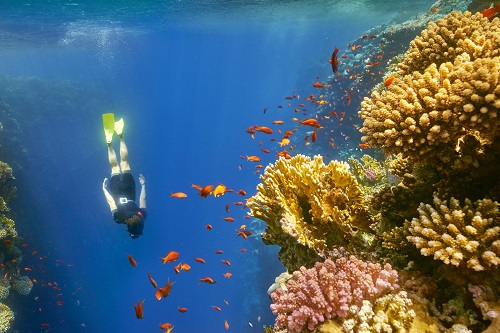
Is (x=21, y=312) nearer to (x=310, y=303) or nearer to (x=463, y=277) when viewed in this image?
(x=310, y=303)

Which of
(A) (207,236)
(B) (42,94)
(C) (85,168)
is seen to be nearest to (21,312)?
(C) (85,168)

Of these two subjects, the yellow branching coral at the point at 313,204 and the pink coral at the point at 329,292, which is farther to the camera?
the yellow branching coral at the point at 313,204

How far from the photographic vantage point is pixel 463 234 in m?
2.69

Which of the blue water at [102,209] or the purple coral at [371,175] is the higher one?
the purple coral at [371,175]

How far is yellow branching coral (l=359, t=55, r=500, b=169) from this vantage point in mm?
2352

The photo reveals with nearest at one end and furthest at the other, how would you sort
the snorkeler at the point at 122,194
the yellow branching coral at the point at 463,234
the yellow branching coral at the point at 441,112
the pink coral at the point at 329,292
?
the yellow branching coral at the point at 441,112
the yellow branching coral at the point at 463,234
the pink coral at the point at 329,292
the snorkeler at the point at 122,194

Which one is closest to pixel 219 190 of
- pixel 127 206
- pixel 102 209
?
pixel 127 206

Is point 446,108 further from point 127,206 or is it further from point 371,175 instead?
point 127,206

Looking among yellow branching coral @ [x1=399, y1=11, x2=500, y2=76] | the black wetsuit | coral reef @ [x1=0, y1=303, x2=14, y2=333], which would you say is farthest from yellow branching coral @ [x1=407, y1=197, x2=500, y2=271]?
coral reef @ [x1=0, y1=303, x2=14, y2=333]

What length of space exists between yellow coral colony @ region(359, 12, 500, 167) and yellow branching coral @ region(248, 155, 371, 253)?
4.65 feet

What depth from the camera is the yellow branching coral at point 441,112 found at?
2.35 metres

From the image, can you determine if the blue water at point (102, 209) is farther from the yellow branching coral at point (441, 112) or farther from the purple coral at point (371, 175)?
the yellow branching coral at point (441, 112)

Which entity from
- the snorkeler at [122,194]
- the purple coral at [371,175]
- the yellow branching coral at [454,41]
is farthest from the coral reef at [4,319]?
the yellow branching coral at [454,41]

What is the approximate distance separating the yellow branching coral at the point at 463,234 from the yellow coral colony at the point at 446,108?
0.49 meters
